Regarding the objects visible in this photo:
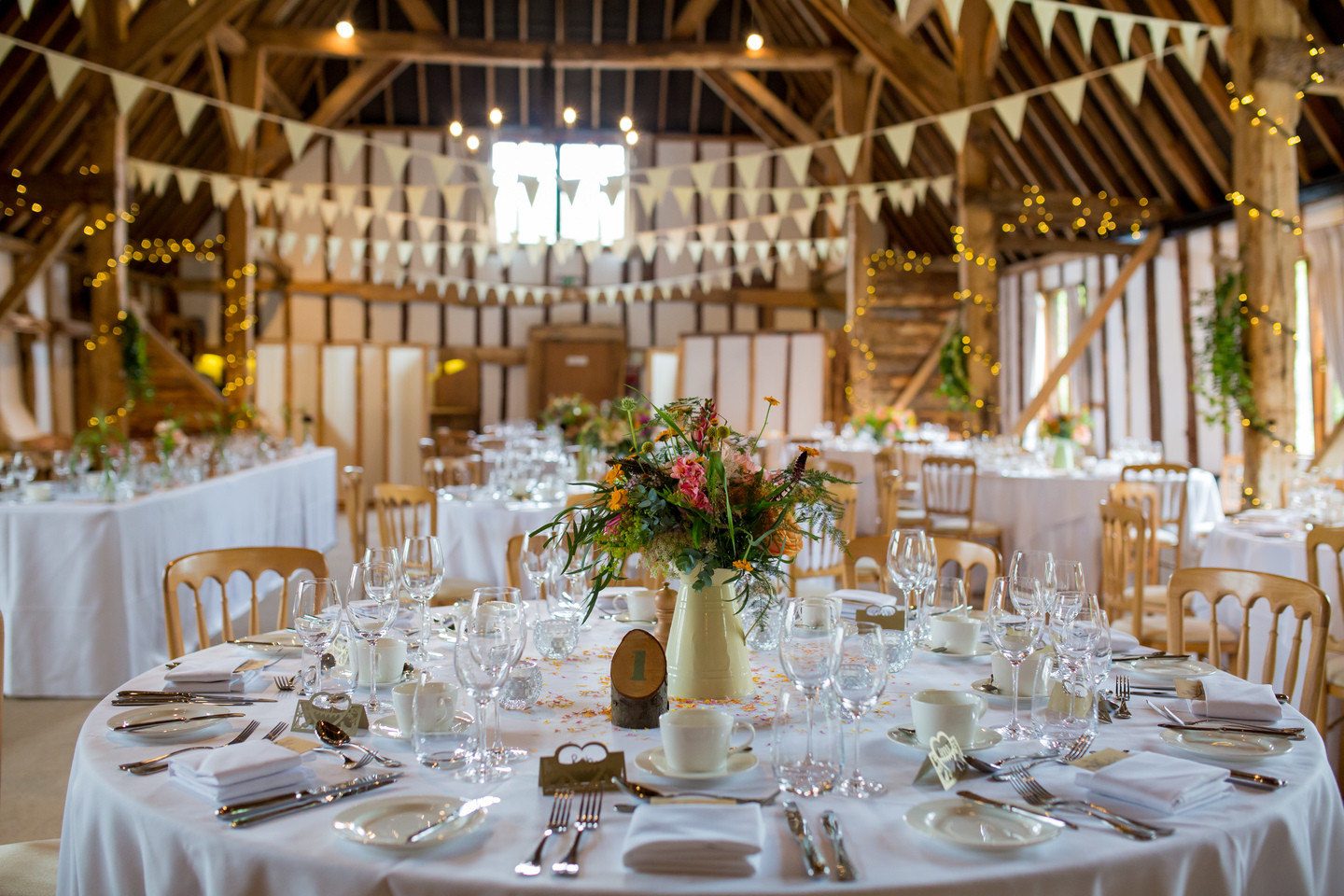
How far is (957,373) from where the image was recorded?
859cm

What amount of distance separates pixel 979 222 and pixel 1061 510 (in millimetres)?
3202

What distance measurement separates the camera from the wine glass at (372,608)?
1860 mm

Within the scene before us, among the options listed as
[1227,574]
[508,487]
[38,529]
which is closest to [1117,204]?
[508,487]

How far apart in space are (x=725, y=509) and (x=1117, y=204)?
887 cm

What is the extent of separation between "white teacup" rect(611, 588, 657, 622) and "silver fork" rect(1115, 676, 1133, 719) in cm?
109

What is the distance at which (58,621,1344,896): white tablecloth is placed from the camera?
118 cm

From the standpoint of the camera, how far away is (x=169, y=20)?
780 centimetres

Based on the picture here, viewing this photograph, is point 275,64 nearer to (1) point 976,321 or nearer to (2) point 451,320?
(2) point 451,320

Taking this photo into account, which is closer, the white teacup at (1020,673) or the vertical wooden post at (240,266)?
the white teacup at (1020,673)

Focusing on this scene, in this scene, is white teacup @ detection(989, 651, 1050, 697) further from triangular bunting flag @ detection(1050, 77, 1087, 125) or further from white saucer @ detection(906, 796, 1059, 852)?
triangular bunting flag @ detection(1050, 77, 1087, 125)

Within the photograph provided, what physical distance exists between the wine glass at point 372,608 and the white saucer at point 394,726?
88 mm

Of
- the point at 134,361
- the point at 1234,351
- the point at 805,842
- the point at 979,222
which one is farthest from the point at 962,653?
the point at 134,361

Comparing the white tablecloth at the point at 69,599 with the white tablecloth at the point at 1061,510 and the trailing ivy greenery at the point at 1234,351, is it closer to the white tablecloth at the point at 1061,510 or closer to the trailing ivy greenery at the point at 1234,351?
the white tablecloth at the point at 1061,510

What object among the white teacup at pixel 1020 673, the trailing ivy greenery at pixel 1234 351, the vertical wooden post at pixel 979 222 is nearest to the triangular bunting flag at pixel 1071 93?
the trailing ivy greenery at pixel 1234 351
